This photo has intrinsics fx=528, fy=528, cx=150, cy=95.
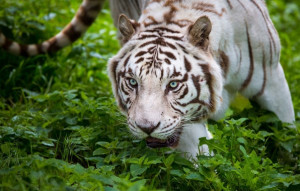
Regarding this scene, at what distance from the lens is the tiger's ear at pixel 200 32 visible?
321cm

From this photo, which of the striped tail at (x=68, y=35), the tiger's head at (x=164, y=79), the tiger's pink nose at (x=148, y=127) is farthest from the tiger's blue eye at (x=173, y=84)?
the striped tail at (x=68, y=35)

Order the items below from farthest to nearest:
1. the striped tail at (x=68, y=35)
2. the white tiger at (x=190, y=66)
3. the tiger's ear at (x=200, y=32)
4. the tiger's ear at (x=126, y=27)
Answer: the striped tail at (x=68, y=35) < the tiger's ear at (x=126, y=27) < the tiger's ear at (x=200, y=32) < the white tiger at (x=190, y=66)

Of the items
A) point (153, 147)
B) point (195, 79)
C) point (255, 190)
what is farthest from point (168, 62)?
point (255, 190)

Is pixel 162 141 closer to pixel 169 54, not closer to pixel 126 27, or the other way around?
pixel 169 54

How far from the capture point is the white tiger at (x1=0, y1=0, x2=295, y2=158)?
311 centimetres

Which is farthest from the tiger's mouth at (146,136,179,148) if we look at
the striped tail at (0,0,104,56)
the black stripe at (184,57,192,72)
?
the striped tail at (0,0,104,56)

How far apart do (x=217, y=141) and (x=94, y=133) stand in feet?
2.66

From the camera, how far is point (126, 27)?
3416 mm

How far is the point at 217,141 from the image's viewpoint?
3314 mm

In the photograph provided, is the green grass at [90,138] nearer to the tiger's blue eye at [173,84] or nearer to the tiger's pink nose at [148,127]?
the tiger's pink nose at [148,127]

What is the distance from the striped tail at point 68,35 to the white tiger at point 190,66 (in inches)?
43.0

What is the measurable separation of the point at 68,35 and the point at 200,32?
202 centimetres

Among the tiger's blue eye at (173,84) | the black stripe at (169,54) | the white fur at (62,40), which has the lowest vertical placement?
the tiger's blue eye at (173,84)

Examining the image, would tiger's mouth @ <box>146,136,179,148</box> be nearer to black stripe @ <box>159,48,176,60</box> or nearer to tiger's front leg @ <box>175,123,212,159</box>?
tiger's front leg @ <box>175,123,212,159</box>
